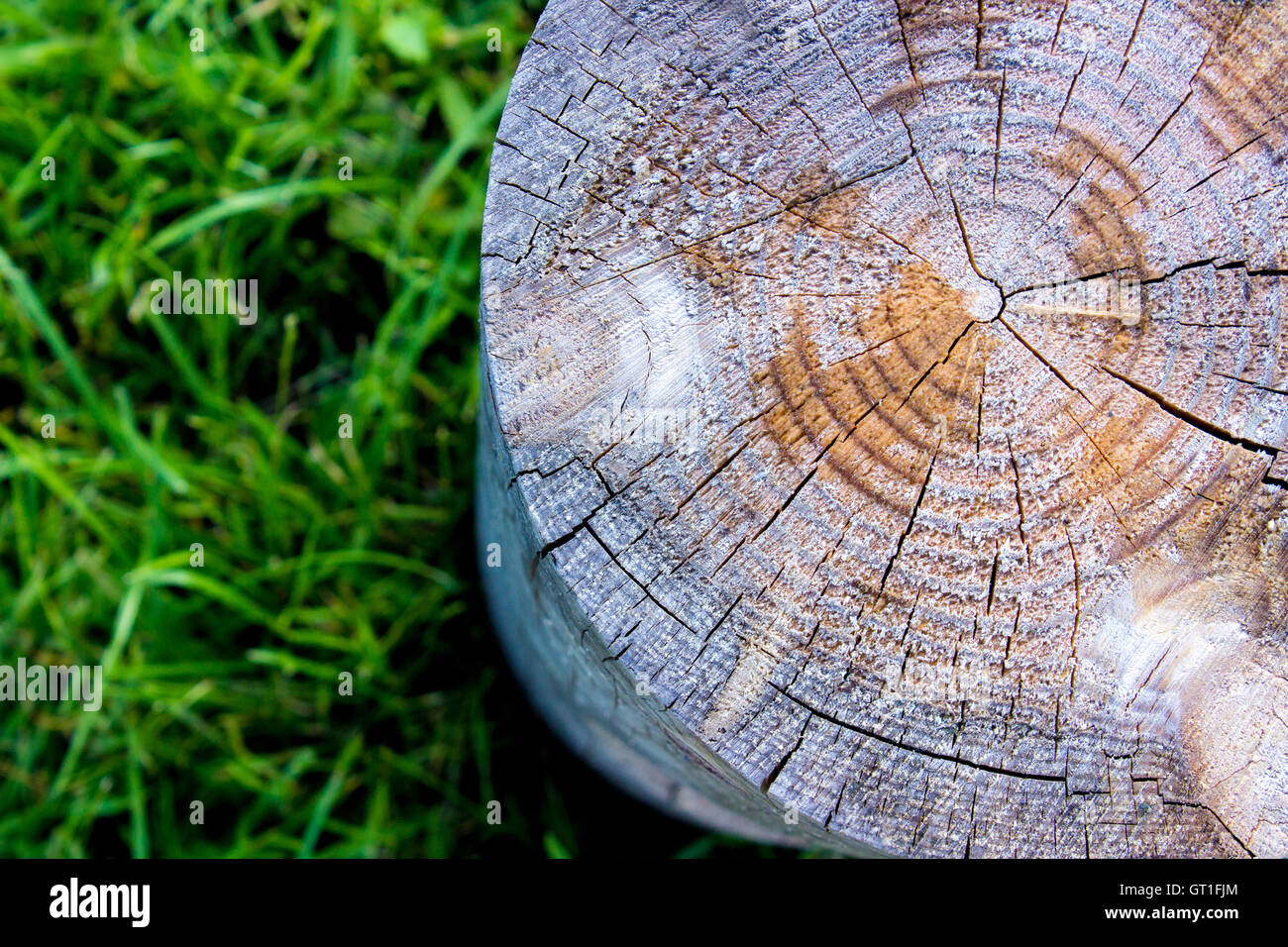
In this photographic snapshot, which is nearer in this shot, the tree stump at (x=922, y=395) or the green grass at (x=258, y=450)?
the tree stump at (x=922, y=395)

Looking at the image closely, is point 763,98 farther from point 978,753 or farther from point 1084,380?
point 978,753

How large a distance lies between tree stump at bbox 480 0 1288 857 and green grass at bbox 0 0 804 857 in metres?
1.18

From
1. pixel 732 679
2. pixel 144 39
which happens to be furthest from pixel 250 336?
pixel 732 679

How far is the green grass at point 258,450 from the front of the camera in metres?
2.30

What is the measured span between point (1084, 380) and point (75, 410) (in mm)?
2435

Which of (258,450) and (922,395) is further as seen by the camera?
(258,450)

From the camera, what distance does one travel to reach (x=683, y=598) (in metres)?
1.21

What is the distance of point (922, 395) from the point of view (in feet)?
3.99

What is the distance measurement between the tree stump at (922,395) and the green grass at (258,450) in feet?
3.88

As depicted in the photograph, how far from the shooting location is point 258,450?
2.39m

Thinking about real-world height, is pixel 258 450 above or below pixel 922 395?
above

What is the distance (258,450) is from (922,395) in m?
1.79

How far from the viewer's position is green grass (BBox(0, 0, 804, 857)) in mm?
2303

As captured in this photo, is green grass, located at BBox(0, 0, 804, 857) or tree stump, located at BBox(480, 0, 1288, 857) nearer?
tree stump, located at BBox(480, 0, 1288, 857)
